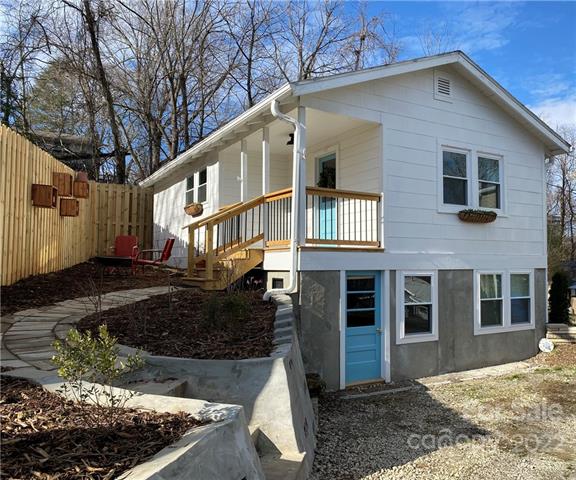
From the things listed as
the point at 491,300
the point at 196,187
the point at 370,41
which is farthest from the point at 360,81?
the point at 370,41

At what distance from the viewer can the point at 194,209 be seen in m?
10.5

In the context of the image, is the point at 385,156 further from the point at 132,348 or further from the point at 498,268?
the point at 132,348

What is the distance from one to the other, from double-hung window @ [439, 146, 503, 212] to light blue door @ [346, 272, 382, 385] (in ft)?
7.70

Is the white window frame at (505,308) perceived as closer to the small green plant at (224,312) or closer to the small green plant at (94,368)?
the small green plant at (224,312)

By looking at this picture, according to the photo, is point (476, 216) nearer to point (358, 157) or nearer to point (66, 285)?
point (358, 157)

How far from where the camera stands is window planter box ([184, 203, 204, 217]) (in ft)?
34.2

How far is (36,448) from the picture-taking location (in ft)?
6.60

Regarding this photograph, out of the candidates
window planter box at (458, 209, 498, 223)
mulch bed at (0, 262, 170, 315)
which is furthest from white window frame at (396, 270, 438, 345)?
mulch bed at (0, 262, 170, 315)

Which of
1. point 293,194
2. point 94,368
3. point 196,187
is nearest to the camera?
point 94,368

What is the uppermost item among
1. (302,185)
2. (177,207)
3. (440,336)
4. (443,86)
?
(443,86)

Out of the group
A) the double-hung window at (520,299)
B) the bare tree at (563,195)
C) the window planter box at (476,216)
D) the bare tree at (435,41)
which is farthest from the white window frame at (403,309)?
the bare tree at (563,195)

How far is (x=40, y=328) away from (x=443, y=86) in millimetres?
8044

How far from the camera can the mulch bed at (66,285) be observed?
626 cm

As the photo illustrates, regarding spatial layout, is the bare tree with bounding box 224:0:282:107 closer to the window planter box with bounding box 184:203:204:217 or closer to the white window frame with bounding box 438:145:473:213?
the window planter box with bounding box 184:203:204:217
